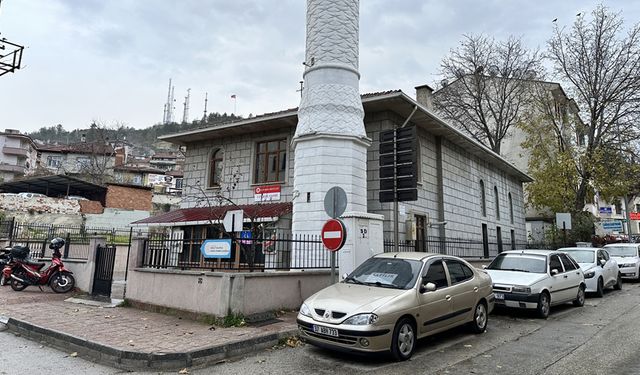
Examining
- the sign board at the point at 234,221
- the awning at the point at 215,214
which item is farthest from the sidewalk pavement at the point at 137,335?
the awning at the point at 215,214

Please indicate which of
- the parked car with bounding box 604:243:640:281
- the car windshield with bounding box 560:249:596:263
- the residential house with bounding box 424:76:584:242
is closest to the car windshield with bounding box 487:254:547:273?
the car windshield with bounding box 560:249:596:263

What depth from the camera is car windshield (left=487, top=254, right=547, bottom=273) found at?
34.4 ft

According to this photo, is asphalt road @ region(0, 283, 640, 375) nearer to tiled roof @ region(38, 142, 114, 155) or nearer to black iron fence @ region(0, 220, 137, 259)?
black iron fence @ region(0, 220, 137, 259)

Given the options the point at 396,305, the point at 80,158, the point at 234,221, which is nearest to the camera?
the point at 396,305

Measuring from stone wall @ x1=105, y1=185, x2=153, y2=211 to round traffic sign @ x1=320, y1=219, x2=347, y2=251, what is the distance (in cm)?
3235

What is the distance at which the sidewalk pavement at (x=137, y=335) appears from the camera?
19.8 ft

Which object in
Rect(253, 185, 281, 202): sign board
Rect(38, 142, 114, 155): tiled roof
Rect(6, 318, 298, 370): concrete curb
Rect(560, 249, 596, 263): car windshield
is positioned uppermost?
Rect(38, 142, 114, 155): tiled roof

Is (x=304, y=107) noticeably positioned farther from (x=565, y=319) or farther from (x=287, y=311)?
(x=565, y=319)

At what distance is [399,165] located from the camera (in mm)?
9984

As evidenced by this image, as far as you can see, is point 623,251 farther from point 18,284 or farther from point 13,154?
point 13,154

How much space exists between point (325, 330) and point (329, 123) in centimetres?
835

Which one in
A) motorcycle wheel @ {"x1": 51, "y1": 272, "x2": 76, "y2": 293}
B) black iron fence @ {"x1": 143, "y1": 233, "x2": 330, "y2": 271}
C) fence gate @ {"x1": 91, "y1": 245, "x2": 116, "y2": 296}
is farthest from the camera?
motorcycle wheel @ {"x1": 51, "y1": 272, "x2": 76, "y2": 293}

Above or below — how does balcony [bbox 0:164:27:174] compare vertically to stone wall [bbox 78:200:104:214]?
above

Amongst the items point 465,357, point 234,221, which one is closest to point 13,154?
point 234,221
